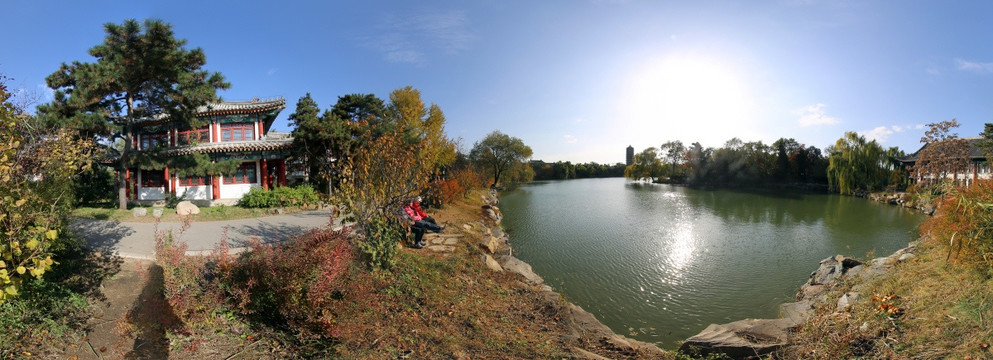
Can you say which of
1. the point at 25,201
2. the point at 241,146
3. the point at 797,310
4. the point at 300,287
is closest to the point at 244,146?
the point at 241,146

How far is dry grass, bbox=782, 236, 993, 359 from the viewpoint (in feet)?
12.5

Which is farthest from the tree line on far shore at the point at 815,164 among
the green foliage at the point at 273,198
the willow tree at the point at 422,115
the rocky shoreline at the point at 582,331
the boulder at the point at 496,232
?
the willow tree at the point at 422,115

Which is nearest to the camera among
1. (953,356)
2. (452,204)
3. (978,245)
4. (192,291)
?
(953,356)

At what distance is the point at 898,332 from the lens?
4289 mm

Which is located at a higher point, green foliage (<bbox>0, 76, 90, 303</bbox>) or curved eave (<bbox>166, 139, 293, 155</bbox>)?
curved eave (<bbox>166, 139, 293, 155</bbox>)

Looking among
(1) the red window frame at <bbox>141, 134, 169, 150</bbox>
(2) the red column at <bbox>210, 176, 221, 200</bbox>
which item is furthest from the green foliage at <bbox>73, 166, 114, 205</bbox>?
(2) the red column at <bbox>210, 176, 221, 200</bbox>

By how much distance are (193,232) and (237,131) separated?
9.36 meters

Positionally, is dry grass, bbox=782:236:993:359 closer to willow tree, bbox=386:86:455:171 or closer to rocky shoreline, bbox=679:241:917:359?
rocky shoreline, bbox=679:241:917:359

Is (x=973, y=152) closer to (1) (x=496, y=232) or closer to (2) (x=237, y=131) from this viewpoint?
(1) (x=496, y=232)

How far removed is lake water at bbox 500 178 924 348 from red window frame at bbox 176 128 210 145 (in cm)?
1322

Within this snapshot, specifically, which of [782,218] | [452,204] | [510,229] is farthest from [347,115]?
[782,218]

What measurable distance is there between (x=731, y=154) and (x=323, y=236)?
152ft

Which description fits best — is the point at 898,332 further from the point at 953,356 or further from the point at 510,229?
the point at 510,229

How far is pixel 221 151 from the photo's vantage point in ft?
49.9
